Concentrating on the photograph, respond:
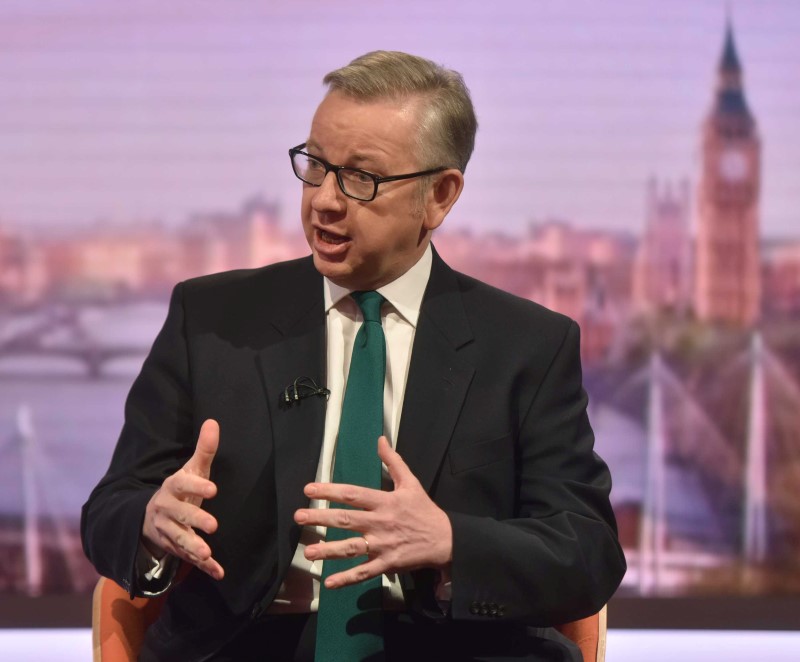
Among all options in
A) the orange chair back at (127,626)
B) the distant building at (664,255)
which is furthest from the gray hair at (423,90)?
the distant building at (664,255)

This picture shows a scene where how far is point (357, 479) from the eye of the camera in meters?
1.89

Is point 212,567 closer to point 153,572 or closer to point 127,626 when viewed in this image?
point 153,572

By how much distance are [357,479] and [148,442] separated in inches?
14.9

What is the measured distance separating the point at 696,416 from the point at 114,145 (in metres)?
2.16

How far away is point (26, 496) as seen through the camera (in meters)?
3.83

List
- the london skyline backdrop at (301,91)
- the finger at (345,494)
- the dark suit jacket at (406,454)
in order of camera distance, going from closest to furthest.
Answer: the finger at (345,494), the dark suit jacket at (406,454), the london skyline backdrop at (301,91)

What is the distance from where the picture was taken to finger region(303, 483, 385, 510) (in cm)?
164

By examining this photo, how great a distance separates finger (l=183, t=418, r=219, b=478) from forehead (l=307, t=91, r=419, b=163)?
509 mm

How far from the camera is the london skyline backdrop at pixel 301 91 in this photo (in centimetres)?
377

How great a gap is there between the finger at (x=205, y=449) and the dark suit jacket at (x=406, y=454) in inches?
6.1

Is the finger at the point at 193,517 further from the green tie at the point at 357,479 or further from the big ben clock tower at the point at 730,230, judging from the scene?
the big ben clock tower at the point at 730,230

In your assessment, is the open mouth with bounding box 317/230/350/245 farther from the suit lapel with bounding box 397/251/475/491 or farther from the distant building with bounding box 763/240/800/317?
the distant building with bounding box 763/240/800/317

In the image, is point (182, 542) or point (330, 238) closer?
point (182, 542)

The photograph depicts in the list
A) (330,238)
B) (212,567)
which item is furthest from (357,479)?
(330,238)
